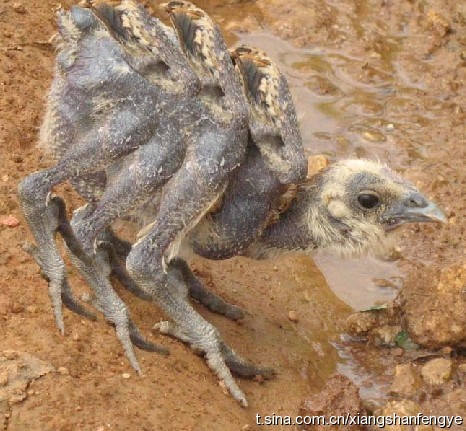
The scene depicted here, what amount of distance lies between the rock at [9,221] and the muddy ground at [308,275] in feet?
0.10

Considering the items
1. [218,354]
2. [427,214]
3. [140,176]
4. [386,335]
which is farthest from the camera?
[386,335]

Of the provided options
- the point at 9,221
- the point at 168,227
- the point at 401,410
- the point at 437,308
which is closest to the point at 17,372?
the point at 168,227

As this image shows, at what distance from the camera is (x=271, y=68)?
Answer: 13.4ft

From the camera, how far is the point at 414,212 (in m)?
4.40

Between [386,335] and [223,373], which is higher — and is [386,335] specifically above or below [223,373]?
below

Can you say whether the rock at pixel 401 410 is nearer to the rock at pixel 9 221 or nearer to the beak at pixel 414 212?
the beak at pixel 414 212

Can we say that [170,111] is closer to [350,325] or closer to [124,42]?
[124,42]

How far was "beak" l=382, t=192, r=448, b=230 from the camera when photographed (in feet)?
14.3

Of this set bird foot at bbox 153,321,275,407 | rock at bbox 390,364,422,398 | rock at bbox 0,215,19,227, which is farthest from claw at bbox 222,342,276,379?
rock at bbox 0,215,19,227

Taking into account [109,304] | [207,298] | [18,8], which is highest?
[18,8]

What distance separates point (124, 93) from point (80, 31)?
1.38 ft

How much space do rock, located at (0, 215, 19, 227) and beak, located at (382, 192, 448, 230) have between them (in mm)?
1808

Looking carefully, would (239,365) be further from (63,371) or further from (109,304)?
(63,371)

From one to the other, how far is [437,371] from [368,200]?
89 centimetres
